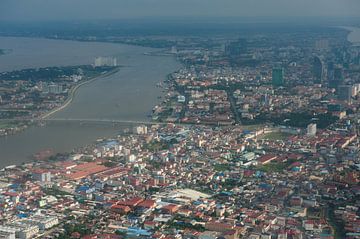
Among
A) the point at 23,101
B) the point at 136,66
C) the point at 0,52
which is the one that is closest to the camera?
the point at 23,101

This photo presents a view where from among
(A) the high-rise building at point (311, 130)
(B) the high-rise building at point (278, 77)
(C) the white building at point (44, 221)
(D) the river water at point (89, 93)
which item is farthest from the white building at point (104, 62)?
(C) the white building at point (44, 221)

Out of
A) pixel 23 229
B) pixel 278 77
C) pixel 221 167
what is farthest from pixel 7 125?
pixel 278 77

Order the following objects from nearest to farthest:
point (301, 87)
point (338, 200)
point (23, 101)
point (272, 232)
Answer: point (272, 232)
point (338, 200)
point (23, 101)
point (301, 87)

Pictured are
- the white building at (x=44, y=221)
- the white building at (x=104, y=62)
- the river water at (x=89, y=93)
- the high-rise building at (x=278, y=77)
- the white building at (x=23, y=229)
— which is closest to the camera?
the white building at (x=23, y=229)

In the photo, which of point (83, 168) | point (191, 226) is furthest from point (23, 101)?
point (191, 226)

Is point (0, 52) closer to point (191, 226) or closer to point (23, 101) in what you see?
point (23, 101)

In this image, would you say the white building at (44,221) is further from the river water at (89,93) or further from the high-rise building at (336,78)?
the high-rise building at (336,78)

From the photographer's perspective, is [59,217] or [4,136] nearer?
[59,217]
